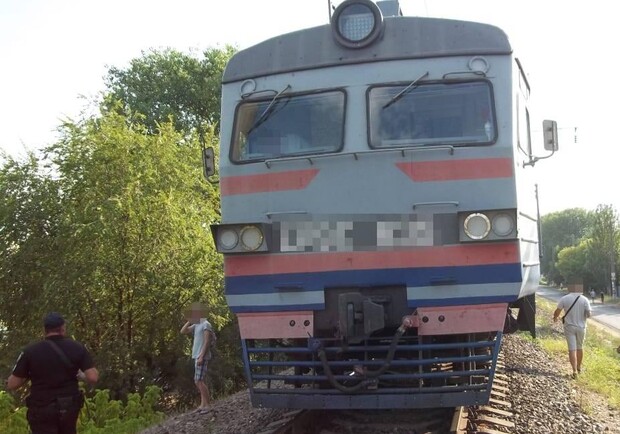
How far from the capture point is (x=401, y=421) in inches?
265

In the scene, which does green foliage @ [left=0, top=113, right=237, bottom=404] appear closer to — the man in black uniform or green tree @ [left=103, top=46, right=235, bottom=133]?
the man in black uniform

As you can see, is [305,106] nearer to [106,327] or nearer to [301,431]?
[301,431]

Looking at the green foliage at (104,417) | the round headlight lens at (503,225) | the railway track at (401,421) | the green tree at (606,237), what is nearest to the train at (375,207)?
the round headlight lens at (503,225)

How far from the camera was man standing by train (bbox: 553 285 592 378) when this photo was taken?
34.8 ft

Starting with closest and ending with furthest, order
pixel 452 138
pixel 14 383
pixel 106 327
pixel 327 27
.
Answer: pixel 14 383, pixel 452 138, pixel 327 27, pixel 106 327

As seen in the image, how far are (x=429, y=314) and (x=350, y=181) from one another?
51.4 inches

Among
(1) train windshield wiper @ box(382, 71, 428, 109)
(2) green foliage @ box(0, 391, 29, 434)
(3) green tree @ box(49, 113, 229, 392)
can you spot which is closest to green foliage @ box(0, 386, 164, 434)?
(2) green foliage @ box(0, 391, 29, 434)

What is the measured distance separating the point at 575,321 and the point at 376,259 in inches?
247

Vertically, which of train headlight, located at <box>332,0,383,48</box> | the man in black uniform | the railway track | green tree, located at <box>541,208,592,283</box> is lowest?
the railway track

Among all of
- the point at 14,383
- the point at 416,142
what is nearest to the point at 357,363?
the point at 416,142

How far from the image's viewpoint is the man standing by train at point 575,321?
10.6 m

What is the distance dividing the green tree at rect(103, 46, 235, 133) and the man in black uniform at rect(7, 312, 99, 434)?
2670 centimetres

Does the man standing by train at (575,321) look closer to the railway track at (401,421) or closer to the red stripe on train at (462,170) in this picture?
the railway track at (401,421)

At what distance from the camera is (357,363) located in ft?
18.7
